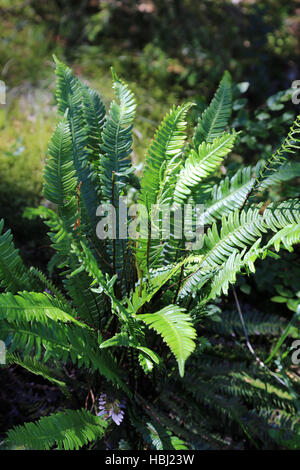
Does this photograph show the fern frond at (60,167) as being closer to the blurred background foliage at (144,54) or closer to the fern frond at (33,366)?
the fern frond at (33,366)

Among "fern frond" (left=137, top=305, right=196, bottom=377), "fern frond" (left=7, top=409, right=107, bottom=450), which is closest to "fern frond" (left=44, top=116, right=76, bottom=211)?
"fern frond" (left=137, top=305, right=196, bottom=377)

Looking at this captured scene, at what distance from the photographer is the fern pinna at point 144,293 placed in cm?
111

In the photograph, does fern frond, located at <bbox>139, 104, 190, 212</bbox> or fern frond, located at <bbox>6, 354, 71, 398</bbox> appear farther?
fern frond, located at <bbox>139, 104, 190, 212</bbox>

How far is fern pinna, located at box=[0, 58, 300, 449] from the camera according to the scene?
1105 millimetres

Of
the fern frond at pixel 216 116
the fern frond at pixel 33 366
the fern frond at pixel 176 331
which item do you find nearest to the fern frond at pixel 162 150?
the fern frond at pixel 216 116

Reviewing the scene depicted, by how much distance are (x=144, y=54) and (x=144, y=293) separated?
2145 millimetres

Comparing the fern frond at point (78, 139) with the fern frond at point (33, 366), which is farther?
the fern frond at point (78, 139)

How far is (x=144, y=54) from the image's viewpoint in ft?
9.05

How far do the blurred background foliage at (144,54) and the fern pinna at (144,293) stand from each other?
931 millimetres

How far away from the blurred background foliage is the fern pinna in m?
0.93

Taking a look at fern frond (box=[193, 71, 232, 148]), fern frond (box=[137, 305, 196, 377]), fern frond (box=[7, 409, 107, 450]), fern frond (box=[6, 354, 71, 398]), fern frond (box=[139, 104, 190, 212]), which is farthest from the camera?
fern frond (box=[193, 71, 232, 148])

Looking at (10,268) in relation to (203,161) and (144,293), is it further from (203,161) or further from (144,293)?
(203,161)

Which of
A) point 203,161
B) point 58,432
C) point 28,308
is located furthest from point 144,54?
point 58,432

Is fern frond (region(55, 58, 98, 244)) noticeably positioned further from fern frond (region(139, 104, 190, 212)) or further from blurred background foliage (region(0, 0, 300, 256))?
blurred background foliage (region(0, 0, 300, 256))
